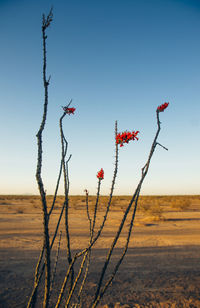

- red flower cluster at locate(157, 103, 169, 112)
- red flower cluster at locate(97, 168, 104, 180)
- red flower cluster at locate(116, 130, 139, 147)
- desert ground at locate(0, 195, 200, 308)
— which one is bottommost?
desert ground at locate(0, 195, 200, 308)

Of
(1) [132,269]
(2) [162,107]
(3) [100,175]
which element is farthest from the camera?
(1) [132,269]

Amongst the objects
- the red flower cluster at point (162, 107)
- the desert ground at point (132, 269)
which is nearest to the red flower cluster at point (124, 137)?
the red flower cluster at point (162, 107)

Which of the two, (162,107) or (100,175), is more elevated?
(162,107)

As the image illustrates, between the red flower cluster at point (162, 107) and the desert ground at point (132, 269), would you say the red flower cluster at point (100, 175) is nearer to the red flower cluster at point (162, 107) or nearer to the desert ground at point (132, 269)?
the red flower cluster at point (162, 107)

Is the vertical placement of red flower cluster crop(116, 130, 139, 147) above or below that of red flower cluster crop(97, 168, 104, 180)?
above

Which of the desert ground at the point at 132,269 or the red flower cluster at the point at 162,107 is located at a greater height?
the red flower cluster at the point at 162,107

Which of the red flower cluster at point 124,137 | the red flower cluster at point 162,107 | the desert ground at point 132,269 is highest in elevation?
the red flower cluster at point 162,107

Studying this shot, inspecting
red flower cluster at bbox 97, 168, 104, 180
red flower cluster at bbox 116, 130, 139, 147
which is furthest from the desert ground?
red flower cluster at bbox 116, 130, 139, 147

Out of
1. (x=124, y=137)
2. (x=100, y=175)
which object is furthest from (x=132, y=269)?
(x=124, y=137)

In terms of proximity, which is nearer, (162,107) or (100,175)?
(162,107)

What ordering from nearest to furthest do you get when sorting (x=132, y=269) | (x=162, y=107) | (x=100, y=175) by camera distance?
(x=162, y=107) → (x=100, y=175) → (x=132, y=269)

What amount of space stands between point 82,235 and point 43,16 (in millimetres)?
9178

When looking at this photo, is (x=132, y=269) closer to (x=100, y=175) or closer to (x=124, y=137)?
(x=100, y=175)

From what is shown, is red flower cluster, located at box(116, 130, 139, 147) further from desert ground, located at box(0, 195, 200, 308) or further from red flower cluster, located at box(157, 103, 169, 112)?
desert ground, located at box(0, 195, 200, 308)
